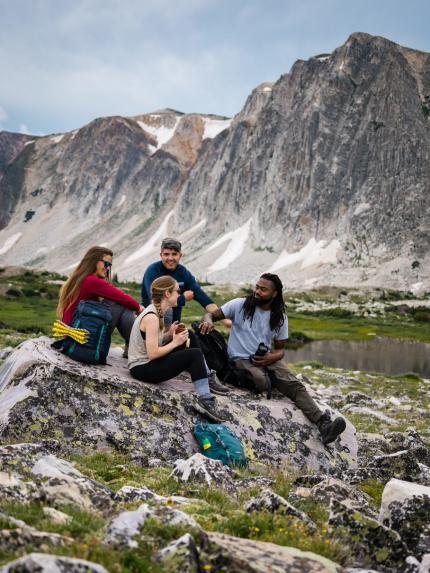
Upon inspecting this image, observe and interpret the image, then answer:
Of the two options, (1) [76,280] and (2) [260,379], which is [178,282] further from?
(2) [260,379]

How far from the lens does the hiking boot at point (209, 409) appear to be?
396 inches

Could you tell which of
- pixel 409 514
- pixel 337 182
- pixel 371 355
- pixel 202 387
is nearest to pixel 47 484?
pixel 409 514

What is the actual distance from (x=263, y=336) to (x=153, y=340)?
303cm

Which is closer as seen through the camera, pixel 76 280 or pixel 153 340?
pixel 153 340

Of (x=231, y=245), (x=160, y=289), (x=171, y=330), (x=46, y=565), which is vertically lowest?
(x=46, y=565)

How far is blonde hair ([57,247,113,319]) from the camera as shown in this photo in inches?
423

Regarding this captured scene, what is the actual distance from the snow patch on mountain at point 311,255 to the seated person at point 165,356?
124 metres

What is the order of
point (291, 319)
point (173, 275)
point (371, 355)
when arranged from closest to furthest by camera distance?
point (173, 275)
point (371, 355)
point (291, 319)

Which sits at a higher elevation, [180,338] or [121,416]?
[180,338]

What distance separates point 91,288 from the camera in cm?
1070

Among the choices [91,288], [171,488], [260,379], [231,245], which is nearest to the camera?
[171,488]

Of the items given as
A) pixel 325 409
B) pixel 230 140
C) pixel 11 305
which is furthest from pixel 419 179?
pixel 325 409

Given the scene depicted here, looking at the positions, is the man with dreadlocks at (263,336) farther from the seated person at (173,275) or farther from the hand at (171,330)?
the hand at (171,330)

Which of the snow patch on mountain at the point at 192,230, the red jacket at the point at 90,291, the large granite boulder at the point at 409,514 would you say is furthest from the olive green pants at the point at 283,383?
the snow patch on mountain at the point at 192,230
